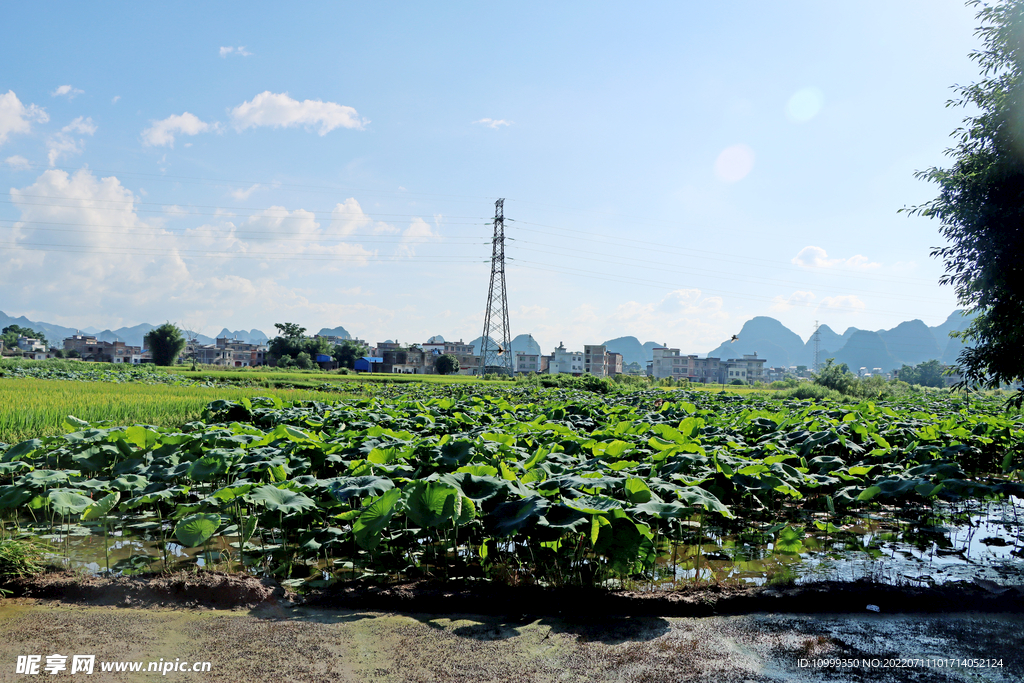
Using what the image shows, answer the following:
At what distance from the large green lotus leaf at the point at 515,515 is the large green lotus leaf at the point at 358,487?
3.29 feet

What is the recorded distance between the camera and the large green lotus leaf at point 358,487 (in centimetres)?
471

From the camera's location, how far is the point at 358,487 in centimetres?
483

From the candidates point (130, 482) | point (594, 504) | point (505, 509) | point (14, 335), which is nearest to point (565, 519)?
point (594, 504)

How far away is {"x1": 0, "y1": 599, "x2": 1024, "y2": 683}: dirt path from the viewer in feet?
10.9

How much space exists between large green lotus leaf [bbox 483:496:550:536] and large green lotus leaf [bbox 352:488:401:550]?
82 cm

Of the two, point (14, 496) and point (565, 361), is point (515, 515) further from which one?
point (565, 361)

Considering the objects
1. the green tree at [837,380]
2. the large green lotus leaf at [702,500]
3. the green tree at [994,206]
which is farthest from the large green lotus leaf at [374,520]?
the green tree at [837,380]

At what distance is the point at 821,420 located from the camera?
35.4 ft

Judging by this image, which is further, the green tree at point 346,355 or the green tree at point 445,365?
the green tree at point 346,355

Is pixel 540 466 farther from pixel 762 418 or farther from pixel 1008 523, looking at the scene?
pixel 762 418

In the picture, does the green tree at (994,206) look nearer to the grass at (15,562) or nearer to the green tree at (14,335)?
the grass at (15,562)

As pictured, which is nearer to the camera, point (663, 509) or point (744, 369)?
point (663, 509)

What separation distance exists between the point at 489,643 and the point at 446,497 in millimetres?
1086

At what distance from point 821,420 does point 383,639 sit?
9.96m
